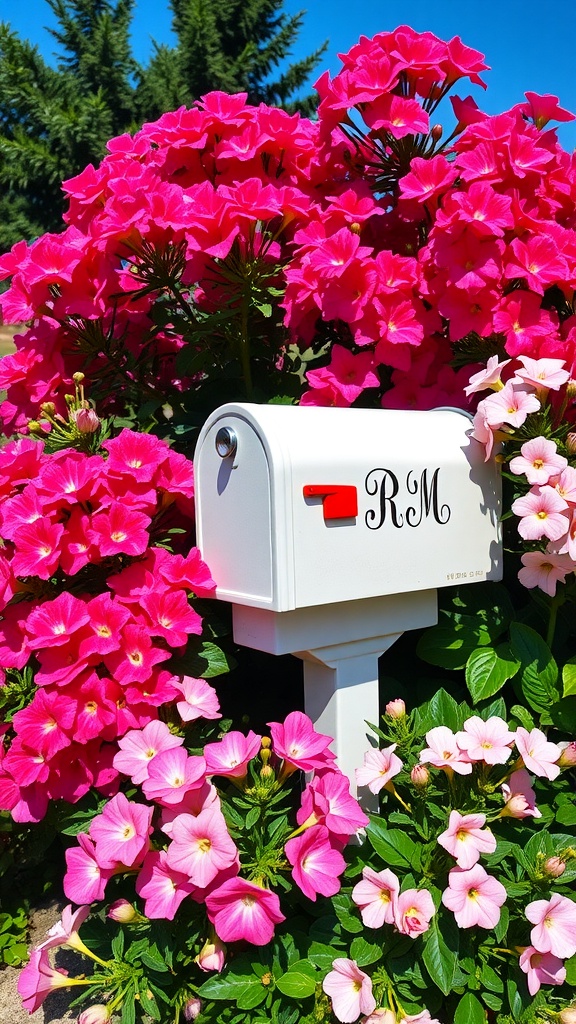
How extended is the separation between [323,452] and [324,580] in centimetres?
21

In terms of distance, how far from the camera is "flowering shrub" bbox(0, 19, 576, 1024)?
116 cm

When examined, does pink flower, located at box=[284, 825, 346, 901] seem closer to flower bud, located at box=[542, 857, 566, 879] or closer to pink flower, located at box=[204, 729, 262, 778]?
pink flower, located at box=[204, 729, 262, 778]

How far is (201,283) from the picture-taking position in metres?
1.80

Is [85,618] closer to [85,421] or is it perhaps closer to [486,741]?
[85,421]

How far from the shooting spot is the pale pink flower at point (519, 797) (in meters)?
1.21

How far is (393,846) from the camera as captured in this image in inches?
48.4

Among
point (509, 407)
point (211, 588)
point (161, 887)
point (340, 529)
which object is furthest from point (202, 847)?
point (509, 407)

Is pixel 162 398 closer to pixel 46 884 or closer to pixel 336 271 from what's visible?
pixel 336 271

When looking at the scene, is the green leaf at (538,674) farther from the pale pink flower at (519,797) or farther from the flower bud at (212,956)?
the flower bud at (212,956)

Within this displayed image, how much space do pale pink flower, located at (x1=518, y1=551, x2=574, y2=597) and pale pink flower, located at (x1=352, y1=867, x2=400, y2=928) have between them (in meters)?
0.58

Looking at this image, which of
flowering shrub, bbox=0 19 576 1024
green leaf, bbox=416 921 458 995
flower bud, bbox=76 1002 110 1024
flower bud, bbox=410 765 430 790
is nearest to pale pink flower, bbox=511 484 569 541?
flowering shrub, bbox=0 19 576 1024

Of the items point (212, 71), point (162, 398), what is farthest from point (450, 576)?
point (212, 71)

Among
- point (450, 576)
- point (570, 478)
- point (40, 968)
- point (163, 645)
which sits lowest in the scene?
point (40, 968)

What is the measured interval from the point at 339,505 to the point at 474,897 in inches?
24.5
